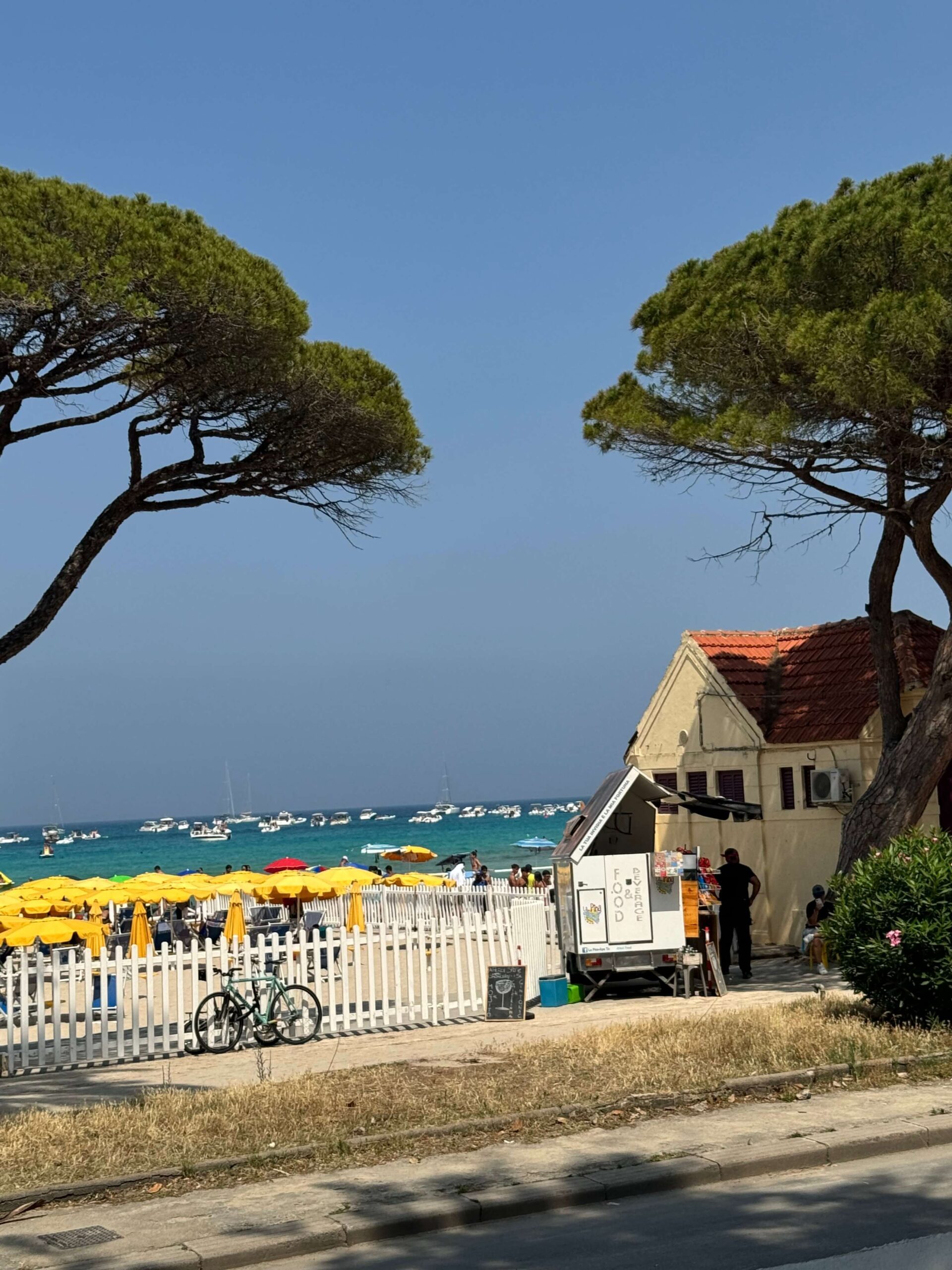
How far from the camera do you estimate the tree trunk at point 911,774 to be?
1903 centimetres

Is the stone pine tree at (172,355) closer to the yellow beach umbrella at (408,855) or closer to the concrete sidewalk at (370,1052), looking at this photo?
the concrete sidewalk at (370,1052)

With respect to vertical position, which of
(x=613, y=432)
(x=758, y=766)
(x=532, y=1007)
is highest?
(x=613, y=432)

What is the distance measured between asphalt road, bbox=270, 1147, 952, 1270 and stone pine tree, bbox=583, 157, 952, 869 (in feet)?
38.2

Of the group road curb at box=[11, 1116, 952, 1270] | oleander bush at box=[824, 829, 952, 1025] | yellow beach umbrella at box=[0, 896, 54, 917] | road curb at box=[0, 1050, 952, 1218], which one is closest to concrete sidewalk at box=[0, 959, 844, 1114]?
oleander bush at box=[824, 829, 952, 1025]

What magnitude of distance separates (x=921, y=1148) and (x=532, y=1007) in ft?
30.6

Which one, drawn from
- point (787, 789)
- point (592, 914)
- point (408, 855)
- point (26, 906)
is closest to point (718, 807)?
point (787, 789)

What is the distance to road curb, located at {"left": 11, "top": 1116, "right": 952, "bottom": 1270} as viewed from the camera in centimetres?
706

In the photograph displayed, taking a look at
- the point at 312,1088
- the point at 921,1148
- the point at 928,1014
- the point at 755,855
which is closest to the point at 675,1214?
the point at 921,1148

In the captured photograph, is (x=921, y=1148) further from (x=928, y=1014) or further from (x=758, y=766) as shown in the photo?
(x=758, y=766)

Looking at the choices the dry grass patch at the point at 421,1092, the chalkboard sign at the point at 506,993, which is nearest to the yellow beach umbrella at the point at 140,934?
the chalkboard sign at the point at 506,993

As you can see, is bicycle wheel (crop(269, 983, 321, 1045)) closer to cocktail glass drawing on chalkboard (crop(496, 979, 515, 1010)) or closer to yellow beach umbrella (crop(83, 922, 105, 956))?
cocktail glass drawing on chalkboard (crop(496, 979, 515, 1010))

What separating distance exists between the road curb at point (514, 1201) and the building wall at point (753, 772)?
1316 cm

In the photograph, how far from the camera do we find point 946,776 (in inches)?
834

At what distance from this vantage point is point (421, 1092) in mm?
11211
